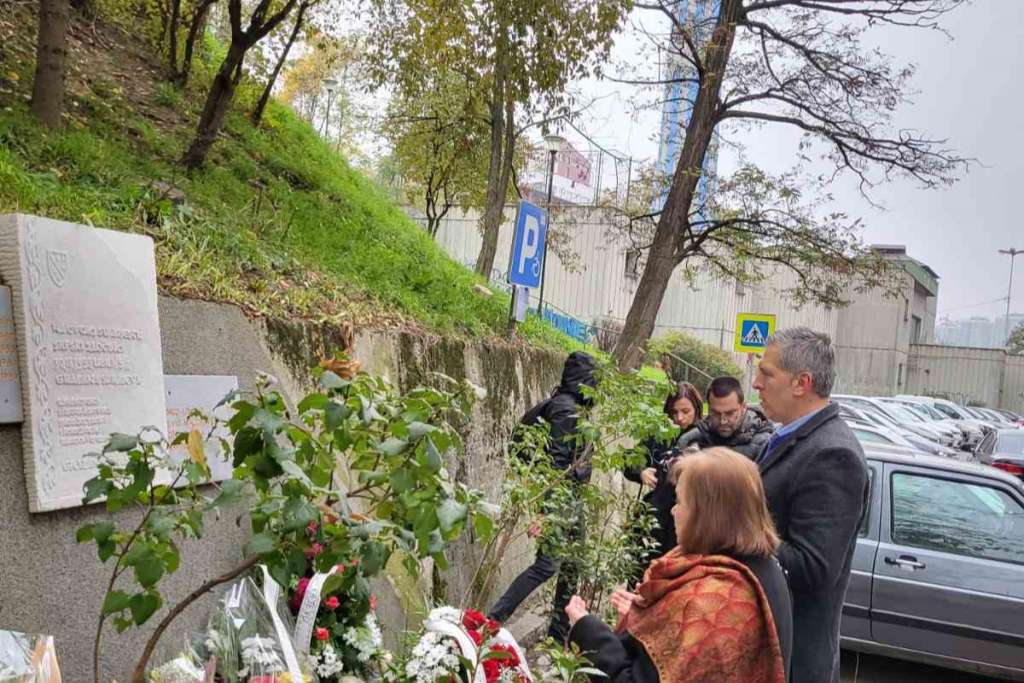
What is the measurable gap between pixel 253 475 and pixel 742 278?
1329cm

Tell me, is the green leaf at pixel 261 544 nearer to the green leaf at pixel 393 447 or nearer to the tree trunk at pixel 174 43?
the green leaf at pixel 393 447

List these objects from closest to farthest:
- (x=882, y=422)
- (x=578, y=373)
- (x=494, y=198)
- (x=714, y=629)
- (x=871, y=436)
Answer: (x=714, y=629)
(x=578, y=373)
(x=494, y=198)
(x=871, y=436)
(x=882, y=422)

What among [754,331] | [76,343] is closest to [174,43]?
[76,343]

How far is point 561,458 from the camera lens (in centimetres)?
546

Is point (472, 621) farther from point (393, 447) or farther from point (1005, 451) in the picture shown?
point (1005, 451)

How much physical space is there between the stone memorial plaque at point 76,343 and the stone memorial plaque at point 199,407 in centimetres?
14

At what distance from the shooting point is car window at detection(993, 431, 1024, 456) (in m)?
12.3

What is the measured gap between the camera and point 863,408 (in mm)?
23188

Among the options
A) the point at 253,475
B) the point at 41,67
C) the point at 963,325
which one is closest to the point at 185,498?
the point at 253,475

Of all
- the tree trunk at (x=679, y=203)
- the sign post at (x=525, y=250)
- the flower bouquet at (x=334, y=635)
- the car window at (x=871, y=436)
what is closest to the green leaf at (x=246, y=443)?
the flower bouquet at (x=334, y=635)

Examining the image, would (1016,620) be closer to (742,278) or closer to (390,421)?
(390,421)

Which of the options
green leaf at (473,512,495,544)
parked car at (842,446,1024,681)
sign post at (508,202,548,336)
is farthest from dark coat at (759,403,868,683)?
sign post at (508,202,548,336)

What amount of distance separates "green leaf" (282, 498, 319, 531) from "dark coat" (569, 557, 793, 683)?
119cm

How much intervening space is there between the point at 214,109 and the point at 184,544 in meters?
4.24
